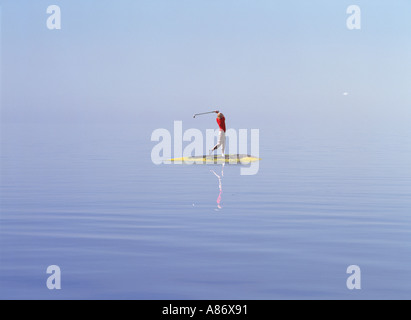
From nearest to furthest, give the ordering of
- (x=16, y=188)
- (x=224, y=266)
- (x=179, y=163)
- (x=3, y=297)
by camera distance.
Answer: (x=3, y=297) → (x=224, y=266) → (x=16, y=188) → (x=179, y=163)

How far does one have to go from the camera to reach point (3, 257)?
13109 mm

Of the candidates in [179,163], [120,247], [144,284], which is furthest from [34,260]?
[179,163]

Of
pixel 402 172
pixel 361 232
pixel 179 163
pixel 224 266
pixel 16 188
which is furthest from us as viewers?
pixel 179 163

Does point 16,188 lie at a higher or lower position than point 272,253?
higher

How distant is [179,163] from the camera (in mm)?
37500

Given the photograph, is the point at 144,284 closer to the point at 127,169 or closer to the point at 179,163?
the point at 127,169

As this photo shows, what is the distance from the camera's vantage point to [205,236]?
15.2m

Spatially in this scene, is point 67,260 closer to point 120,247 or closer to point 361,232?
point 120,247

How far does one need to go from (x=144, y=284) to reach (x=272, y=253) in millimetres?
3367

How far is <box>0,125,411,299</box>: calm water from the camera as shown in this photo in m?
11.0

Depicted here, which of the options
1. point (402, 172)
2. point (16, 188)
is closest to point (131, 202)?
point (16, 188)

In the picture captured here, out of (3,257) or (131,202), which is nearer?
(3,257)

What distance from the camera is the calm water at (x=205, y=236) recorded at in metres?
11.0

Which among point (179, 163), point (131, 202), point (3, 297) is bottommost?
point (3, 297)
